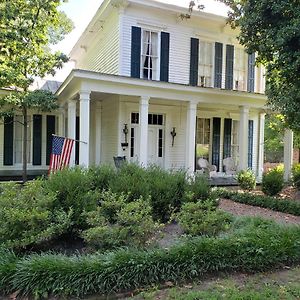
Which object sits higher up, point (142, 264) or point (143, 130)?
point (143, 130)

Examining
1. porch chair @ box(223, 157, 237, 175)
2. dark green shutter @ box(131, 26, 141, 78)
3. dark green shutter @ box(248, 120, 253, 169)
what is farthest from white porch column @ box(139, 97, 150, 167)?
dark green shutter @ box(248, 120, 253, 169)

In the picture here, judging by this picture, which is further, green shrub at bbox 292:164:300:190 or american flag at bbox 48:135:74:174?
green shrub at bbox 292:164:300:190

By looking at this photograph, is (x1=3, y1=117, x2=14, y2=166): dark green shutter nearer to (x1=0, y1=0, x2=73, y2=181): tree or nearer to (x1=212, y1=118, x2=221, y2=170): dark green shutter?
(x1=0, y1=0, x2=73, y2=181): tree

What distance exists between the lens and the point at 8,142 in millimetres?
14773

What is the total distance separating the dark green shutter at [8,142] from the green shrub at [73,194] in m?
10.1

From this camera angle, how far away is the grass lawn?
3.54 meters

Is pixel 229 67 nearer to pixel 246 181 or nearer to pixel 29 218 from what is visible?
pixel 246 181

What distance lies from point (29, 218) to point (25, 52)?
36.6 feet

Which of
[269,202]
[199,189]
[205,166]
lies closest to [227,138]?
[205,166]

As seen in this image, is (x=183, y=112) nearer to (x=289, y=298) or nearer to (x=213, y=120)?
(x=213, y=120)

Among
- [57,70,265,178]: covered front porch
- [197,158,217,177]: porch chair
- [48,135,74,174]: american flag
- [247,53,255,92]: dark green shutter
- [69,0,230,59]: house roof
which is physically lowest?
[197,158,217,177]: porch chair

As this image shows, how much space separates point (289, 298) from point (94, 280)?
206cm

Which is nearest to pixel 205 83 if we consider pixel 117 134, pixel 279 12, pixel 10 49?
pixel 117 134

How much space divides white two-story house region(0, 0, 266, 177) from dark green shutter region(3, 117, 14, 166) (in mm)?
40
